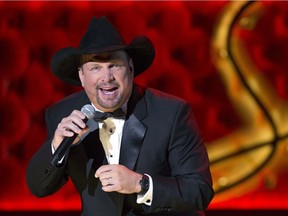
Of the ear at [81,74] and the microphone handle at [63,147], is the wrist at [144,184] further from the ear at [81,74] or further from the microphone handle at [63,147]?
the ear at [81,74]

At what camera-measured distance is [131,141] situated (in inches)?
88.1

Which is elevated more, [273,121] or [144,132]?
[144,132]

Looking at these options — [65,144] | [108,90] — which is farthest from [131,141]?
[65,144]

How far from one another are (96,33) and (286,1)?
1853mm

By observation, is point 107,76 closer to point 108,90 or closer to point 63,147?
point 108,90

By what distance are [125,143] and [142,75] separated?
65.1 inches

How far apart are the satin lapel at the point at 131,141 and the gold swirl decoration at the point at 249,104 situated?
1.61 m

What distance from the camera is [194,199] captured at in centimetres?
212

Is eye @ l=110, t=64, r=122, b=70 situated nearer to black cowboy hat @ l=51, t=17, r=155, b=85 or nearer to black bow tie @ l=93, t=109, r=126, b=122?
black cowboy hat @ l=51, t=17, r=155, b=85

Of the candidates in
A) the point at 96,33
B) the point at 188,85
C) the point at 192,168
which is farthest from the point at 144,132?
the point at 188,85

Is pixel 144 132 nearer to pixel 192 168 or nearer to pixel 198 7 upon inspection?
pixel 192 168

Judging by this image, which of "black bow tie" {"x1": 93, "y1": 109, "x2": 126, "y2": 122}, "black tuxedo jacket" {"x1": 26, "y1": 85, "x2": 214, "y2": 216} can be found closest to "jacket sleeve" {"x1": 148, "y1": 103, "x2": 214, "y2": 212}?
"black tuxedo jacket" {"x1": 26, "y1": 85, "x2": 214, "y2": 216}

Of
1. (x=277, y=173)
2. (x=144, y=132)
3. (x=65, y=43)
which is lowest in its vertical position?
(x=277, y=173)

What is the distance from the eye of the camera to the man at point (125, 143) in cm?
212
